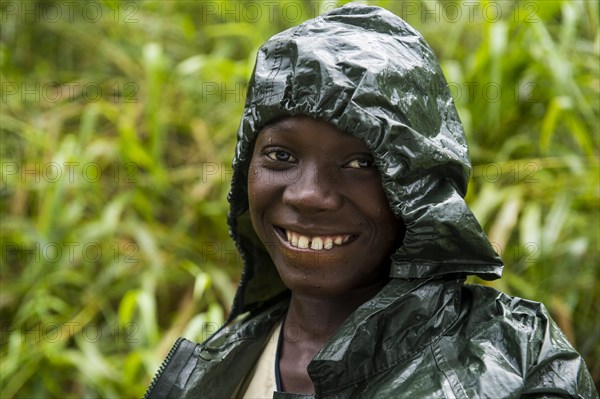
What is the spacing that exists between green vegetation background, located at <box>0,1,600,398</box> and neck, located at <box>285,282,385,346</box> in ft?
3.70

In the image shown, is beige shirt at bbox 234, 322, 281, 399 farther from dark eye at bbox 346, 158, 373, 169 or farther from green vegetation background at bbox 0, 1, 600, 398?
green vegetation background at bbox 0, 1, 600, 398

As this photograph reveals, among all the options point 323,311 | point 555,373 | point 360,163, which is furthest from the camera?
point 323,311

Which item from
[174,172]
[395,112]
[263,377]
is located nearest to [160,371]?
[263,377]

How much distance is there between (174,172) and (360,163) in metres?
2.46

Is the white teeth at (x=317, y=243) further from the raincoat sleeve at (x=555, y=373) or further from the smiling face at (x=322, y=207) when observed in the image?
the raincoat sleeve at (x=555, y=373)

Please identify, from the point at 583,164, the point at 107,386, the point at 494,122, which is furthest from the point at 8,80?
the point at 583,164

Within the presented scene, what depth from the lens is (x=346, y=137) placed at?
156 centimetres

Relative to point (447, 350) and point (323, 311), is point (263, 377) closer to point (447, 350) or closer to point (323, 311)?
point (323, 311)

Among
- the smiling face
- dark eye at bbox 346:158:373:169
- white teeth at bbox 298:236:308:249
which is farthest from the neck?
dark eye at bbox 346:158:373:169

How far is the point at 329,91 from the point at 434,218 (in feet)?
0.98

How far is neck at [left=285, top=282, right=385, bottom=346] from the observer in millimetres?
1710

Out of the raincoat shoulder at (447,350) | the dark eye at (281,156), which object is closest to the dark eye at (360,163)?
the dark eye at (281,156)

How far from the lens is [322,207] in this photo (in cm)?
155

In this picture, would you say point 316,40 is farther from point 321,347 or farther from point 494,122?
point 494,122
